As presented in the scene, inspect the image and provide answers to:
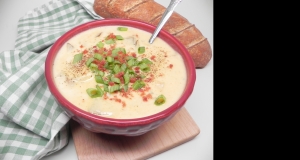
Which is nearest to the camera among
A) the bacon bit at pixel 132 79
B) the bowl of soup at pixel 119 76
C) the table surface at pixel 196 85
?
the bowl of soup at pixel 119 76

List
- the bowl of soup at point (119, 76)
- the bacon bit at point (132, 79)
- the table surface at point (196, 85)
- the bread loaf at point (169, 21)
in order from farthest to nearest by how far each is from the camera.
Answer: the bread loaf at point (169, 21), the table surface at point (196, 85), the bacon bit at point (132, 79), the bowl of soup at point (119, 76)

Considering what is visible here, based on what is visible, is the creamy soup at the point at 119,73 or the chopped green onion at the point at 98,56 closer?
the creamy soup at the point at 119,73

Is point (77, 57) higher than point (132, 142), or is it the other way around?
point (77, 57)

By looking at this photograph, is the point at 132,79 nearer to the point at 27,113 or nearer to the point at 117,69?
the point at 117,69

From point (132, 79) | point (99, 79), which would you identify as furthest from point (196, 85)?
point (99, 79)

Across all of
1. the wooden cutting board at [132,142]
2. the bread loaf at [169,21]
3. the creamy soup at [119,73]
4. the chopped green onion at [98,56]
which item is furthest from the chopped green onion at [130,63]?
the bread loaf at [169,21]

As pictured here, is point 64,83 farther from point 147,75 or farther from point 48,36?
point 48,36

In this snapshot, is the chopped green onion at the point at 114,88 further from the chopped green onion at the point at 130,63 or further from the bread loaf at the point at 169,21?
the bread loaf at the point at 169,21
